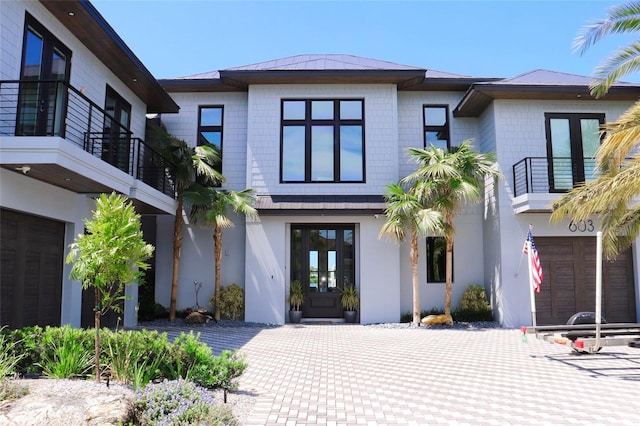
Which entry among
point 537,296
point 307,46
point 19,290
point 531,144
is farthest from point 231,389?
point 307,46

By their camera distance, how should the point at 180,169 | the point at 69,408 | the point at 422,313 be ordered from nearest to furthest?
the point at 69,408
the point at 180,169
the point at 422,313

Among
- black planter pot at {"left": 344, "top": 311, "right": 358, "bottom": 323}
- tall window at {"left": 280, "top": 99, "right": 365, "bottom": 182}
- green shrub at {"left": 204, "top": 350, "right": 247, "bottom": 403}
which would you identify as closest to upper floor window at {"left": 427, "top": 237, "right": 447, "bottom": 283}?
black planter pot at {"left": 344, "top": 311, "right": 358, "bottom": 323}

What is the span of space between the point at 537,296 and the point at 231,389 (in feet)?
34.6

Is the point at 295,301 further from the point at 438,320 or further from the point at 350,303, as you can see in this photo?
the point at 438,320

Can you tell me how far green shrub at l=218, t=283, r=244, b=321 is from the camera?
45.3 feet

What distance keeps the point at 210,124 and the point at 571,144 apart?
1104cm

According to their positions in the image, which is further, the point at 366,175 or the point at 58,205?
the point at 366,175

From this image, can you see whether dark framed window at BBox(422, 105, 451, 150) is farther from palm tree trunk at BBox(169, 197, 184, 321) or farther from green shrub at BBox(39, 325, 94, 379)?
green shrub at BBox(39, 325, 94, 379)

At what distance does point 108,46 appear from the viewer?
34.0 feet

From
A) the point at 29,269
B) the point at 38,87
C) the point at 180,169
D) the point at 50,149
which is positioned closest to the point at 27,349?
the point at 50,149

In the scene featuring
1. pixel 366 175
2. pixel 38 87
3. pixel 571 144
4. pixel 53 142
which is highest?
pixel 571 144

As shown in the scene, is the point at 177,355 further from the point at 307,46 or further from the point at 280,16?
the point at 307,46

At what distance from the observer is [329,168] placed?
14.5m

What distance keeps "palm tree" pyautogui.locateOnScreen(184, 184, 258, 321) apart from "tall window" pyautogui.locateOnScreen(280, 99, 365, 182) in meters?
1.64
